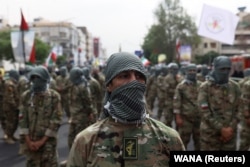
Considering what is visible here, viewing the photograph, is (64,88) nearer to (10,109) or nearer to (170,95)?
(10,109)

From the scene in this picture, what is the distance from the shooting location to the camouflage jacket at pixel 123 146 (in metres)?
2.29

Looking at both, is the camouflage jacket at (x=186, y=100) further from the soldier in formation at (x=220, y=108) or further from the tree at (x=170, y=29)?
the tree at (x=170, y=29)

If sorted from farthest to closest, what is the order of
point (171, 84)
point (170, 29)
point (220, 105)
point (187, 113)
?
point (170, 29) → point (171, 84) → point (187, 113) → point (220, 105)

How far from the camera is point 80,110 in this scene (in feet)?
24.5

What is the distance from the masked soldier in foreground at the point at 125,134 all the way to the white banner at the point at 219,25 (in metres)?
6.15

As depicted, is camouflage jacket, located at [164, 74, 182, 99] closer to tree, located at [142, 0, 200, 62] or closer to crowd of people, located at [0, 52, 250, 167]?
crowd of people, located at [0, 52, 250, 167]

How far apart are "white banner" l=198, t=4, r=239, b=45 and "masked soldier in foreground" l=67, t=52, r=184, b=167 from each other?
6.15m

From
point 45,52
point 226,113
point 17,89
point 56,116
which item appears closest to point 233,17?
point 226,113

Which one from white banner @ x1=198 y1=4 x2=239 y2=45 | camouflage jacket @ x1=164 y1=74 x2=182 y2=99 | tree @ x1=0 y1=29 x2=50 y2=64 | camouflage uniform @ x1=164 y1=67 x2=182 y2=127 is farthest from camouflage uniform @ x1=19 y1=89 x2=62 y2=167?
tree @ x1=0 y1=29 x2=50 y2=64

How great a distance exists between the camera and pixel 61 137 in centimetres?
1012

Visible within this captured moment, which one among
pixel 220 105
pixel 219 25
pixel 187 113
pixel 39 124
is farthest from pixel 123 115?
pixel 219 25

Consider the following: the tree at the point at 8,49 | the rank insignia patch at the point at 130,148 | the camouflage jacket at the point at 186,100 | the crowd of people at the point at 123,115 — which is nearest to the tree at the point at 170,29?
the tree at the point at 8,49

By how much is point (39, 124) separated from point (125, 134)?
9.44ft

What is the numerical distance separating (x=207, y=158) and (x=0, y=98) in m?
8.59
